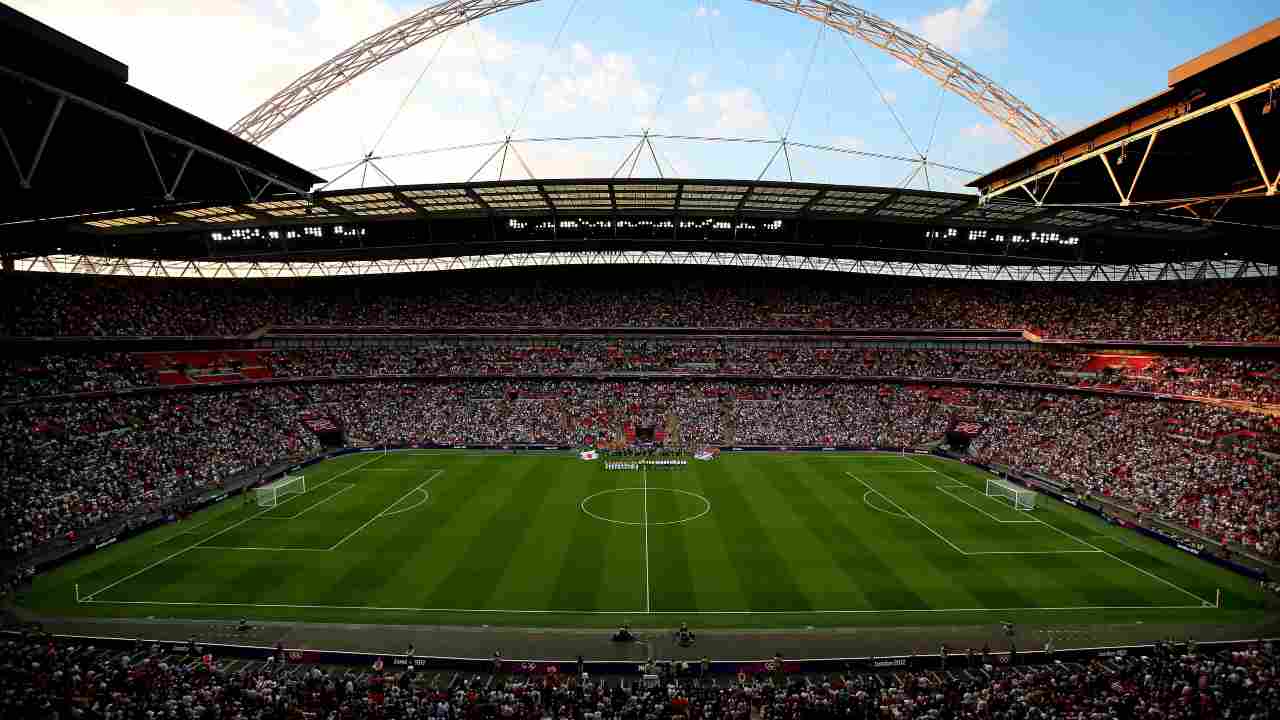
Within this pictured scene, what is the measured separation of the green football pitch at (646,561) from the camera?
68.7 ft

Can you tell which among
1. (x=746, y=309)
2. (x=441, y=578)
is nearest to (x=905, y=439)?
(x=746, y=309)

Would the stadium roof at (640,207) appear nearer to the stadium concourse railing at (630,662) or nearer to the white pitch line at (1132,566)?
the white pitch line at (1132,566)

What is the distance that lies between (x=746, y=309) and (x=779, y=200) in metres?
21.2

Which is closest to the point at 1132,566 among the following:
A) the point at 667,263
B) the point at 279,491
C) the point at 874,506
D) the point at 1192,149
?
the point at 874,506

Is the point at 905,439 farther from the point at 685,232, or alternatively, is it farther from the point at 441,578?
the point at 441,578

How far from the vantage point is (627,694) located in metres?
15.0

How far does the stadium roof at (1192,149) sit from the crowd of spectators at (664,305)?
29.1m

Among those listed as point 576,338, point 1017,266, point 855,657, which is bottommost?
point 855,657

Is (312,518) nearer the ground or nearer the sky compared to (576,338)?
nearer the ground

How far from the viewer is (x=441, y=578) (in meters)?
23.3

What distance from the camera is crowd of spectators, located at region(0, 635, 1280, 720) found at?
13.0 metres

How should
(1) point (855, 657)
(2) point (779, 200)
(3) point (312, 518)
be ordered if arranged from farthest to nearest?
1. (2) point (779, 200)
2. (3) point (312, 518)
3. (1) point (855, 657)

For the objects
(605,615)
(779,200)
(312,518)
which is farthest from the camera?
(779,200)

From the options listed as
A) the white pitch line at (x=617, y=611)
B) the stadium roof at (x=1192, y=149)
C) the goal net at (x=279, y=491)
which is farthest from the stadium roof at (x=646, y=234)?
the white pitch line at (x=617, y=611)
